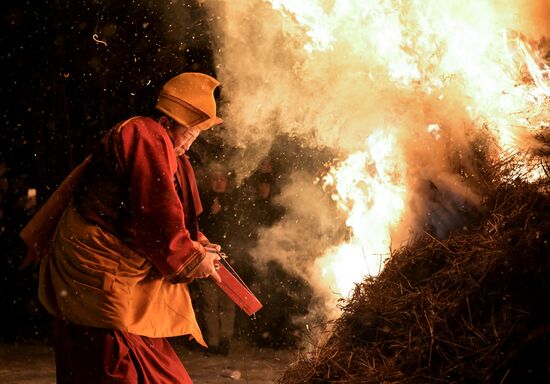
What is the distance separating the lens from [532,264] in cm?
328

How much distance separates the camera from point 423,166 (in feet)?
15.6

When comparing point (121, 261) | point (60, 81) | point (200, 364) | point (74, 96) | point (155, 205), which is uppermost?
point (60, 81)

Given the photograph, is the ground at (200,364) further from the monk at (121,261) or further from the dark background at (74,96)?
the monk at (121,261)

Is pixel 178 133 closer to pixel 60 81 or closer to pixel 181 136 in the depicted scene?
pixel 181 136

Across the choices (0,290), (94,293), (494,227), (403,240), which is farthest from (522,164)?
(0,290)

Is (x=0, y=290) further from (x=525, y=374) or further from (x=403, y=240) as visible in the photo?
(x=525, y=374)

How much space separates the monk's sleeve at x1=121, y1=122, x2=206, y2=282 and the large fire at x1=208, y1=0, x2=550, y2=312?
1527 millimetres

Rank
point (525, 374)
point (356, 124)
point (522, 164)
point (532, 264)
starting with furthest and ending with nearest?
point (356, 124) → point (522, 164) → point (532, 264) → point (525, 374)

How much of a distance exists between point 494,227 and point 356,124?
2.04 meters

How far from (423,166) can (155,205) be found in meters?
2.16

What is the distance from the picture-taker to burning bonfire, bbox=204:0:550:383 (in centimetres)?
333

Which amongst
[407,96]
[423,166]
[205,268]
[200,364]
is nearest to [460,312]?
[205,268]

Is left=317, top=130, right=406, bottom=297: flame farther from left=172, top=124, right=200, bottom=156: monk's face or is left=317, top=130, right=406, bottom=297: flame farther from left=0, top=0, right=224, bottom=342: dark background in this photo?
left=0, top=0, right=224, bottom=342: dark background

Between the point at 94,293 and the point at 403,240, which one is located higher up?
the point at 403,240
